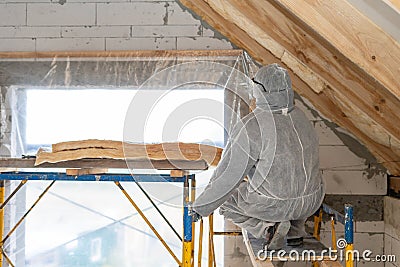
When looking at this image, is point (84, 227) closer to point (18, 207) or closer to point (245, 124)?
point (18, 207)

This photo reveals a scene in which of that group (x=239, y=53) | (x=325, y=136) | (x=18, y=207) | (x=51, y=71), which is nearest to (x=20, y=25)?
(x=51, y=71)

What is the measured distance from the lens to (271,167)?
2.83 metres

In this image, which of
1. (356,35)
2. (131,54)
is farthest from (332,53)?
(131,54)

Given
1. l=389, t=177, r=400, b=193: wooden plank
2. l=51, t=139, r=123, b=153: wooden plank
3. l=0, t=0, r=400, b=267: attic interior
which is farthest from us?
l=0, t=0, r=400, b=267: attic interior

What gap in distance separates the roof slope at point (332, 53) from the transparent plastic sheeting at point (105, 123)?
0.39 metres

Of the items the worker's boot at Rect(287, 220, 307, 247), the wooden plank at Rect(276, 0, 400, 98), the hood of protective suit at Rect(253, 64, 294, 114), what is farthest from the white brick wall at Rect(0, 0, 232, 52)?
the wooden plank at Rect(276, 0, 400, 98)

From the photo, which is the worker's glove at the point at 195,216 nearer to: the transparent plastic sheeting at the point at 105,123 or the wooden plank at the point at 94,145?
the wooden plank at the point at 94,145

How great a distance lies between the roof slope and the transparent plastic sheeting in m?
0.39

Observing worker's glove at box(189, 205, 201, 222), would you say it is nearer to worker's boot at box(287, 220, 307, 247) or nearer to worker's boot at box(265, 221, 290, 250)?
worker's boot at box(265, 221, 290, 250)

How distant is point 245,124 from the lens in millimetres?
2836

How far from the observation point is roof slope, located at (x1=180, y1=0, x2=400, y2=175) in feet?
8.00

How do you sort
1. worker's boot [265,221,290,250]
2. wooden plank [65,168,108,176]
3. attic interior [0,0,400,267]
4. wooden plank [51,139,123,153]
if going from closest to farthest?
worker's boot [265,221,290,250] < wooden plank [51,139,123,153] < wooden plank [65,168,108,176] < attic interior [0,0,400,267]

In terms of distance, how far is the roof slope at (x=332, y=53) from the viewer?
2.44 m

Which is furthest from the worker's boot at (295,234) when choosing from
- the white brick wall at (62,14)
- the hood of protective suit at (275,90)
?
the white brick wall at (62,14)
